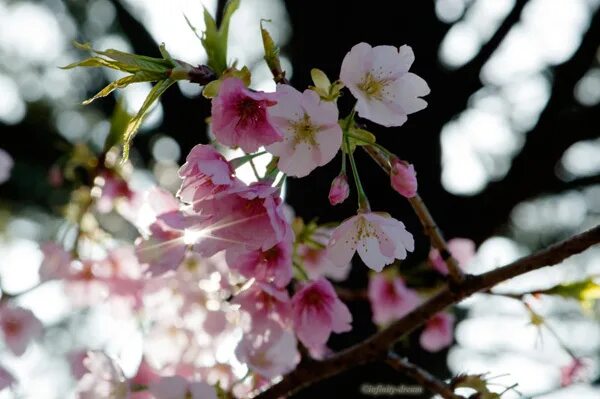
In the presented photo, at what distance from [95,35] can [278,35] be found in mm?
751

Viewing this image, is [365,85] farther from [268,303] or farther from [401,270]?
[401,270]

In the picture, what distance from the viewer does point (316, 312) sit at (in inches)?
36.4

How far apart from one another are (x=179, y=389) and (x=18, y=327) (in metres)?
0.62

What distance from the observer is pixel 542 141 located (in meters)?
1.52

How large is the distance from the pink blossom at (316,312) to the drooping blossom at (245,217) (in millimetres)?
252

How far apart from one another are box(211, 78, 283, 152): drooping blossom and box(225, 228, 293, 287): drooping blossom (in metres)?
0.18

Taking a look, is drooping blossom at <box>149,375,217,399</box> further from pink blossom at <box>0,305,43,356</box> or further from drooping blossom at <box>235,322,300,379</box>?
pink blossom at <box>0,305,43,356</box>

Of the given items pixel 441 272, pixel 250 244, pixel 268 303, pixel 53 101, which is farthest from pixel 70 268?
pixel 53 101

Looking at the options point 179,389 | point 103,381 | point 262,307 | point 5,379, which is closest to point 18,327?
point 5,379

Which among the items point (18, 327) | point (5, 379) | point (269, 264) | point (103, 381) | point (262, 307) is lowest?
point (18, 327)

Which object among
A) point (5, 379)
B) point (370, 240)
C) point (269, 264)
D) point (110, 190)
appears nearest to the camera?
point (370, 240)

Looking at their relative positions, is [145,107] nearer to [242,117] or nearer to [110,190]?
[242,117]

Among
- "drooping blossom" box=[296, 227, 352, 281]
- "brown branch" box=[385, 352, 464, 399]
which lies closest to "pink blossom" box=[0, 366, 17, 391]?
"drooping blossom" box=[296, 227, 352, 281]

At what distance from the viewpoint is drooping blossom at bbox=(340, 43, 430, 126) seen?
0.64 meters
